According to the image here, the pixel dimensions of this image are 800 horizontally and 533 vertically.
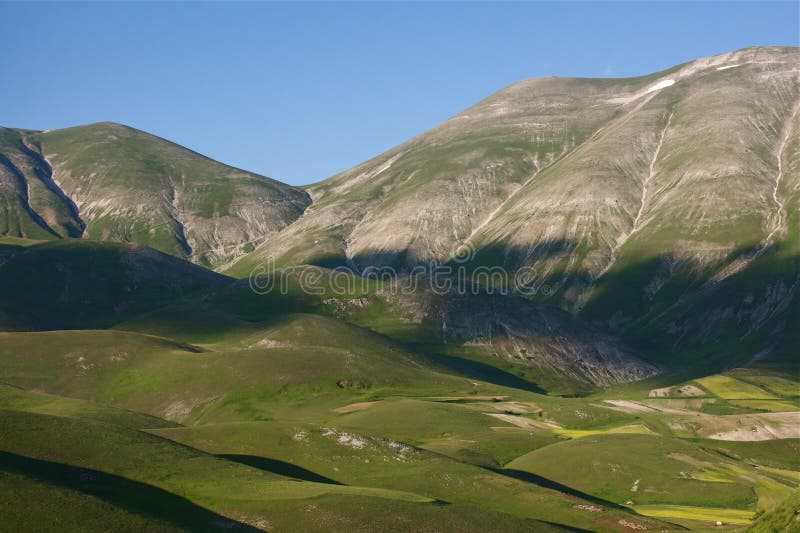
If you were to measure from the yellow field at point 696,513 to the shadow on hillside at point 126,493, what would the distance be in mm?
42054

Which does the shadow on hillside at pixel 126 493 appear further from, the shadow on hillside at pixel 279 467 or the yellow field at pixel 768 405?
the yellow field at pixel 768 405

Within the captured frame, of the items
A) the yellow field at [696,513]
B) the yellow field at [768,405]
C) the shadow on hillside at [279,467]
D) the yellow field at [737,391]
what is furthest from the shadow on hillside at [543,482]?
the yellow field at [737,391]

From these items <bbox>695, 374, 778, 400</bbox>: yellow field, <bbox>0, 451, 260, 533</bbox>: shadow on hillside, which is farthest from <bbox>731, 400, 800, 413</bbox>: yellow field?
<bbox>0, 451, 260, 533</bbox>: shadow on hillside

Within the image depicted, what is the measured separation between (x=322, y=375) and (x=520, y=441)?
178 feet

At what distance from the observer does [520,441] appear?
112562 millimetres

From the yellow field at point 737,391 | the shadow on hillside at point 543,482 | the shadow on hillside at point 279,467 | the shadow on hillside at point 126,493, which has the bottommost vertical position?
the yellow field at point 737,391

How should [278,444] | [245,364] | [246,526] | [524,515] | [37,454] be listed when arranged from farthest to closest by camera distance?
[245,364] < [278,444] < [524,515] < [37,454] < [246,526]

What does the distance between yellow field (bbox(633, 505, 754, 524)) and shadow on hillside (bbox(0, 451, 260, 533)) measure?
4205cm

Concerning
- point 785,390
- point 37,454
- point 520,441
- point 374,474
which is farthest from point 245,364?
point 785,390

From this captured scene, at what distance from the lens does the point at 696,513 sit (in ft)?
262

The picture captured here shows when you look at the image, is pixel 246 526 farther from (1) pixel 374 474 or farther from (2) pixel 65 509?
(1) pixel 374 474

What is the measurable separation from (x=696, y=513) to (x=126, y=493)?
52.8 m

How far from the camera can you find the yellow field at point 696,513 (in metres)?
75.8

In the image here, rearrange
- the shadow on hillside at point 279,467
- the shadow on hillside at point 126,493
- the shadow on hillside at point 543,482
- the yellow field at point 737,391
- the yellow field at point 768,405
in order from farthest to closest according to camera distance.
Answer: the yellow field at point 737,391, the yellow field at point 768,405, the shadow on hillside at point 543,482, the shadow on hillside at point 279,467, the shadow on hillside at point 126,493
